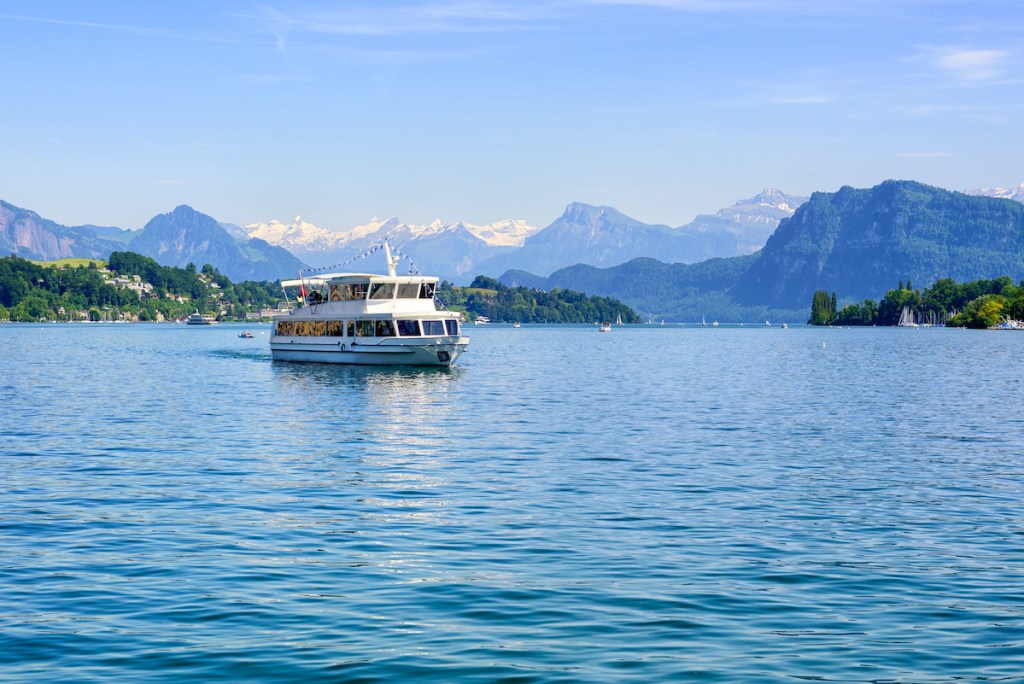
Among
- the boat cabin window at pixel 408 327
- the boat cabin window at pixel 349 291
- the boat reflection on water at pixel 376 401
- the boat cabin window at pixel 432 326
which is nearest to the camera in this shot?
the boat reflection on water at pixel 376 401

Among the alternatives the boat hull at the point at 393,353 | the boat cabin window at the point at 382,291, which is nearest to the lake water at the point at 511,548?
the boat hull at the point at 393,353

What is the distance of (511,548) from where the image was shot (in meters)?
26.4

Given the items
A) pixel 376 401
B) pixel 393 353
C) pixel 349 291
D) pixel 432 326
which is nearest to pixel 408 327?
pixel 432 326

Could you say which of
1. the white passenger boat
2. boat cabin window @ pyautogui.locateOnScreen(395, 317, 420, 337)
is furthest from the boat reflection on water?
boat cabin window @ pyautogui.locateOnScreen(395, 317, 420, 337)

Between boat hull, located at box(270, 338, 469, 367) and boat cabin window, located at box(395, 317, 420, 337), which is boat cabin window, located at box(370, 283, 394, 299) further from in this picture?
boat hull, located at box(270, 338, 469, 367)

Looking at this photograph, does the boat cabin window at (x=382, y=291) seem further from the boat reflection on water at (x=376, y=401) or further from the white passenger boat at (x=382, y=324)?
the boat reflection on water at (x=376, y=401)

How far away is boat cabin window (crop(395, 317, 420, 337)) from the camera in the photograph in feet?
345

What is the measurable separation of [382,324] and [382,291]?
3.49m

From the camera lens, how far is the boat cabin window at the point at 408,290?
107794 millimetres

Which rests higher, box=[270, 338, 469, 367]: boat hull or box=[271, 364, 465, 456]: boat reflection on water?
box=[270, 338, 469, 367]: boat hull

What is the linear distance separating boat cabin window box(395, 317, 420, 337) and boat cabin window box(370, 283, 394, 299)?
3.28 metres

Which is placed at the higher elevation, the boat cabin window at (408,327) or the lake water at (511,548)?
the boat cabin window at (408,327)

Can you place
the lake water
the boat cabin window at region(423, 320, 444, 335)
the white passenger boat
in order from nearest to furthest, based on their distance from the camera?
the lake water < the white passenger boat < the boat cabin window at region(423, 320, 444, 335)

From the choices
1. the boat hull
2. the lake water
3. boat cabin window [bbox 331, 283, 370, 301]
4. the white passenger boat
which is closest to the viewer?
the lake water
